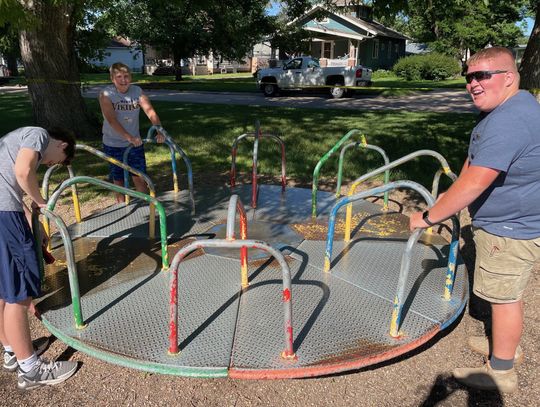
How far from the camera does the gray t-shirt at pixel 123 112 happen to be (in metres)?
4.80

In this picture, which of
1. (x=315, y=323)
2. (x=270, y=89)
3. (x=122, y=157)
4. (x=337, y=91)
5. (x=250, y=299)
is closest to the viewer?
(x=315, y=323)

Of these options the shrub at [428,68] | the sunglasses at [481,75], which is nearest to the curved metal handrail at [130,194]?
the sunglasses at [481,75]

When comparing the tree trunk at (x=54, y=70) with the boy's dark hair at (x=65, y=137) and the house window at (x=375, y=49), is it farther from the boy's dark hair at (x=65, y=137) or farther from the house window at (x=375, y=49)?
the house window at (x=375, y=49)

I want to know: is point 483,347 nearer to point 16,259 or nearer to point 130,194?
point 130,194

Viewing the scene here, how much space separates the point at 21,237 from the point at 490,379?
2919mm

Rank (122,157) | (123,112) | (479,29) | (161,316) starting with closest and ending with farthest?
(161,316) → (123,112) → (122,157) → (479,29)

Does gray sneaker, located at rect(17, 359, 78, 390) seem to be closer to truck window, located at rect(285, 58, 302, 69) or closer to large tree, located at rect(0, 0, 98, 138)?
large tree, located at rect(0, 0, 98, 138)

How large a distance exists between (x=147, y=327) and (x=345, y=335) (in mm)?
1323

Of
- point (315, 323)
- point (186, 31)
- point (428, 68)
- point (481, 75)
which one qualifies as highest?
point (186, 31)

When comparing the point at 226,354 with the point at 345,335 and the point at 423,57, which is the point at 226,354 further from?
the point at 423,57

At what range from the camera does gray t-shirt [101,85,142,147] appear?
4797 millimetres

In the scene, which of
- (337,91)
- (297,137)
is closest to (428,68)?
(337,91)

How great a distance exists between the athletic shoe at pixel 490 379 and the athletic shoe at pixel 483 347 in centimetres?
17

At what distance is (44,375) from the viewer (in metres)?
2.83
